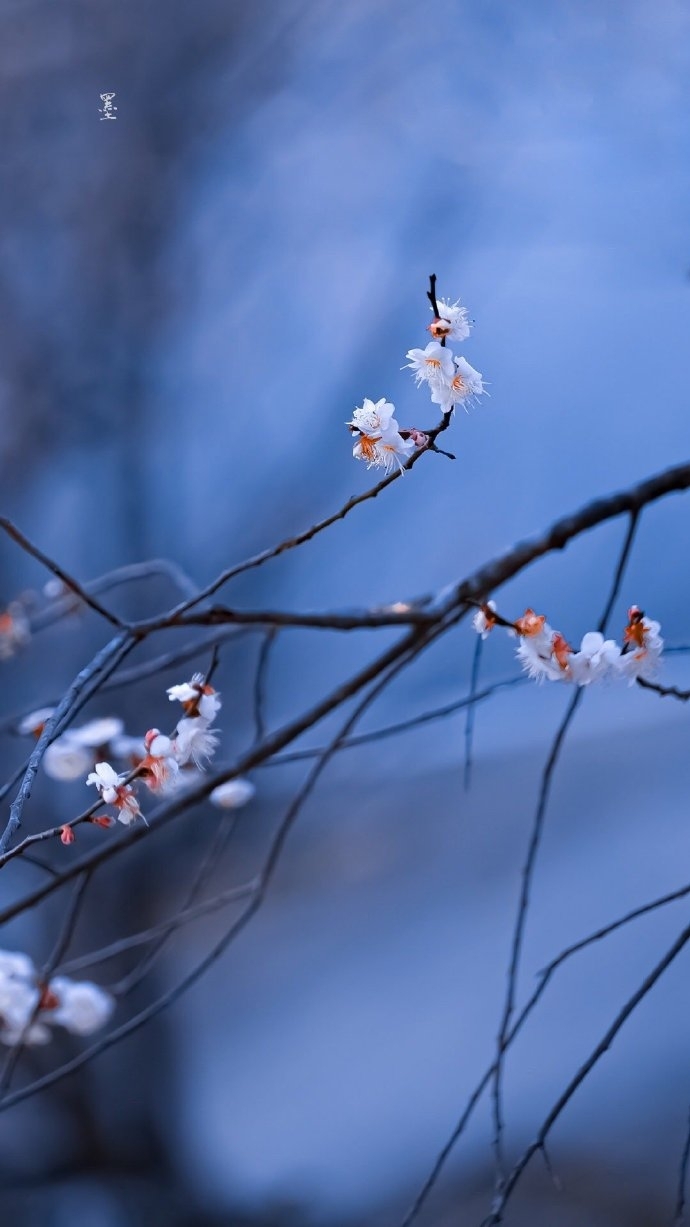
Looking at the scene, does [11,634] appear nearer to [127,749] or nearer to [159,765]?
[127,749]

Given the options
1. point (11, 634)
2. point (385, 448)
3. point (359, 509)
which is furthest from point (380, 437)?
point (359, 509)

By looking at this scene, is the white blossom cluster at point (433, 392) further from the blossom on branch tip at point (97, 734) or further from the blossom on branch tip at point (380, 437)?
the blossom on branch tip at point (97, 734)

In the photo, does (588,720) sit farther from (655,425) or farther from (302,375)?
(302,375)

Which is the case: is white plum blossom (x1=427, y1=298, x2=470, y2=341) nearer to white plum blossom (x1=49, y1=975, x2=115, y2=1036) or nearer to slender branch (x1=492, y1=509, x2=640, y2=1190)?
slender branch (x1=492, y1=509, x2=640, y2=1190)

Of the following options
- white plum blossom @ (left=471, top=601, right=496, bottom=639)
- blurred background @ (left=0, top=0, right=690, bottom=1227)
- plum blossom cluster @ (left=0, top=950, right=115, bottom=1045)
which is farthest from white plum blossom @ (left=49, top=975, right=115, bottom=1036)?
white plum blossom @ (left=471, top=601, right=496, bottom=639)

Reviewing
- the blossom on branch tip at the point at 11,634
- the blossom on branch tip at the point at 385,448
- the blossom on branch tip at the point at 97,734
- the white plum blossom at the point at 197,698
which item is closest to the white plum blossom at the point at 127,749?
the blossom on branch tip at the point at 97,734

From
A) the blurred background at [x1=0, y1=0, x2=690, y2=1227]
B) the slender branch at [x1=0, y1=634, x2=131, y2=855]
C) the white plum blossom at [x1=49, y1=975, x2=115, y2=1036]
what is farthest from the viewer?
the blurred background at [x1=0, y1=0, x2=690, y2=1227]
